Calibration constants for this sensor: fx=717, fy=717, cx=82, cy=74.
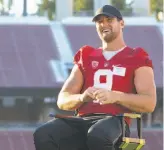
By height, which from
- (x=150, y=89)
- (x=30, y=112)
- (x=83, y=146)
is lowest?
(x=30, y=112)

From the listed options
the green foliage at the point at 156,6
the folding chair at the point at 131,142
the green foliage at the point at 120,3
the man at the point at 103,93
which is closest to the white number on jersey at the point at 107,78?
the man at the point at 103,93

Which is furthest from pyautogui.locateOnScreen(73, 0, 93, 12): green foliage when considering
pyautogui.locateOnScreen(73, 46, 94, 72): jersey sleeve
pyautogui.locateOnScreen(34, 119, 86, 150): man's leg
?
pyautogui.locateOnScreen(34, 119, 86, 150): man's leg

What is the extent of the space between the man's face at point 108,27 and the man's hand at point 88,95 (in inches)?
14.0

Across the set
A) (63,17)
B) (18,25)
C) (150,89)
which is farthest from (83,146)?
(63,17)

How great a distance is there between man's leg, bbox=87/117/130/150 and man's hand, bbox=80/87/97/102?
135mm

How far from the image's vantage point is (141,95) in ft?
12.0

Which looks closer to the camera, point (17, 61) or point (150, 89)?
point (150, 89)

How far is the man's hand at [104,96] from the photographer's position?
3502mm

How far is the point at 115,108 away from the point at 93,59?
0.31 meters

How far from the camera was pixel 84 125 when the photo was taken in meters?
3.60

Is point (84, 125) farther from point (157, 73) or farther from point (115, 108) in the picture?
point (157, 73)

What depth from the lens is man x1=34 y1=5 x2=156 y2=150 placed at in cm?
351

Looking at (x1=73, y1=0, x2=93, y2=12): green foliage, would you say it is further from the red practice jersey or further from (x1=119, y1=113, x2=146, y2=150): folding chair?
(x1=119, y1=113, x2=146, y2=150): folding chair

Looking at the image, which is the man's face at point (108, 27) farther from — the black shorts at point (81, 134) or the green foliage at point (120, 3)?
the green foliage at point (120, 3)
